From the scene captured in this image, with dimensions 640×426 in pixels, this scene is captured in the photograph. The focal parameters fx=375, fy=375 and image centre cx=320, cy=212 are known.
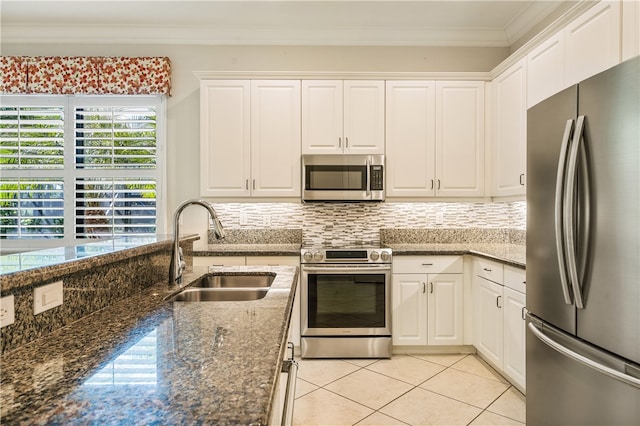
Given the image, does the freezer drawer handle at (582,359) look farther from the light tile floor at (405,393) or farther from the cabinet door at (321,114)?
the cabinet door at (321,114)

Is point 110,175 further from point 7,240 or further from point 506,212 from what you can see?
point 506,212

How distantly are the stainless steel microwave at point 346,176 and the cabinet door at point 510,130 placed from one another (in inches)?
39.1

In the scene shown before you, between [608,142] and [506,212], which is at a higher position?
[608,142]

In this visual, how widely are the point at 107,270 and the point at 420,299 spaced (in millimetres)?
2447

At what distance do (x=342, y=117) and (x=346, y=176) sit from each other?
1.75 feet

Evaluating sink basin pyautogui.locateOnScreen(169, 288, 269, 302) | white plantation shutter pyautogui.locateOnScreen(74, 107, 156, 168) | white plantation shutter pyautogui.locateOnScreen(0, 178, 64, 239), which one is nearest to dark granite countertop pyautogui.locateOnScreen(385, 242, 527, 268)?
sink basin pyautogui.locateOnScreen(169, 288, 269, 302)

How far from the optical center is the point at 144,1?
309 cm

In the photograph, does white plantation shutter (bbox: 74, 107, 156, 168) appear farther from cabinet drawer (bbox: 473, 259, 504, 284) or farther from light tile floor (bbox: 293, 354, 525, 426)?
cabinet drawer (bbox: 473, 259, 504, 284)

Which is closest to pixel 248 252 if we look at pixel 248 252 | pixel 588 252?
pixel 248 252

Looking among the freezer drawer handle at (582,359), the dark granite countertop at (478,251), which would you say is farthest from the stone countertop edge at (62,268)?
the dark granite countertop at (478,251)

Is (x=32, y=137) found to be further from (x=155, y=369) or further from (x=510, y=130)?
(x=510, y=130)

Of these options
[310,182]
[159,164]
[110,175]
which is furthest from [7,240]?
[310,182]

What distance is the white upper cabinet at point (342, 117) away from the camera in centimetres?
332

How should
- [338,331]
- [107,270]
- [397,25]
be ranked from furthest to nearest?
[397,25] < [338,331] < [107,270]
